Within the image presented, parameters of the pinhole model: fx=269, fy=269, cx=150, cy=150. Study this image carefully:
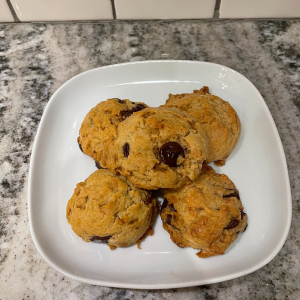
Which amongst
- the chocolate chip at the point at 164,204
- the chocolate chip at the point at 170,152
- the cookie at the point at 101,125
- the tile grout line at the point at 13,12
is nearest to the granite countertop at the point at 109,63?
the tile grout line at the point at 13,12

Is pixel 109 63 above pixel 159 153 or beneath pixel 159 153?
beneath

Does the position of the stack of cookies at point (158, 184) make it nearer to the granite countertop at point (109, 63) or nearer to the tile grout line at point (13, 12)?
the granite countertop at point (109, 63)

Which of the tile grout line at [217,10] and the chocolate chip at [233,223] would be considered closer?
the chocolate chip at [233,223]

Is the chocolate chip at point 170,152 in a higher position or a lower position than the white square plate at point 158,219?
higher

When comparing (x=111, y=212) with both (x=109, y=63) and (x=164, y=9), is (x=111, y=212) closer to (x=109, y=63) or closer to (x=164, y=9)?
(x=109, y=63)

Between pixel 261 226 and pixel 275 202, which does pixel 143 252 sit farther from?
pixel 275 202

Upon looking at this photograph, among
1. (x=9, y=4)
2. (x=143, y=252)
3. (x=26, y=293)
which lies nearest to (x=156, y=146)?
(x=143, y=252)

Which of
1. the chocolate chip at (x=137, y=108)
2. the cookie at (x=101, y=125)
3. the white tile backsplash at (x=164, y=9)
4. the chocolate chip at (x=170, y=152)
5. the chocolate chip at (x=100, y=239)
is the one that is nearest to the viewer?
the chocolate chip at (x=170, y=152)

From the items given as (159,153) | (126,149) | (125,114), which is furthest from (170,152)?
(125,114)
